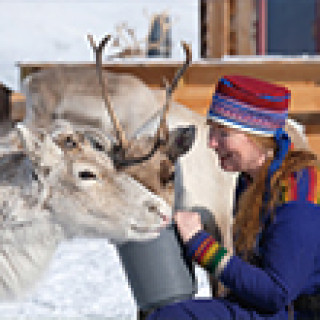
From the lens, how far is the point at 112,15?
155 centimetres

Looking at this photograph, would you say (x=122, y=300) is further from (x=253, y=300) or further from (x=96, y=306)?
(x=253, y=300)

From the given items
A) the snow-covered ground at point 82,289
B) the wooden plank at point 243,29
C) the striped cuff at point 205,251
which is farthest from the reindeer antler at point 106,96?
the striped cuff at point 205,251

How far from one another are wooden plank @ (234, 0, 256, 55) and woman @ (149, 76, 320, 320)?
795 mm

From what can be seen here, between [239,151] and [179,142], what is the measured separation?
0.57m

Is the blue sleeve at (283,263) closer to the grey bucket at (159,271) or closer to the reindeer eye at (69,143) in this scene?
the grey bucket at (159,271)

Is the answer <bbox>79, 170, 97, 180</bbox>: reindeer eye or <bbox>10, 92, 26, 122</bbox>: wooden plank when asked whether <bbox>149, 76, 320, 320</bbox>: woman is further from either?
<bbox>10, 92, 26, 122</bbox>: wooden plank

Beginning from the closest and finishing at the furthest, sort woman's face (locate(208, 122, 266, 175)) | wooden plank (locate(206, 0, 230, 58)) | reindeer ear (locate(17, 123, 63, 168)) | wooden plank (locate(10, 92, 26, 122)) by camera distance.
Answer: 1. woman's face (locate(208, 122, 266, 175))
2. reindeer ear (locate(17, 123, 63, 168))
3. wooden plank (locate(10, 92, 26, 122))
4. wooden plank (locate(206, 0, 230, 58))

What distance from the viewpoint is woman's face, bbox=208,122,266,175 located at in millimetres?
846

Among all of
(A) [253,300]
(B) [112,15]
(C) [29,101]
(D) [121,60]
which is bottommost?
(A) [253,300]

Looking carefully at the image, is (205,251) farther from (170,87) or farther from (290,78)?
(290,78)

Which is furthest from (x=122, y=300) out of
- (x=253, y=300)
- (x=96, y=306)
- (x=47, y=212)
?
(x=253, y=300)

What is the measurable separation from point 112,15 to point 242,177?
77 cm

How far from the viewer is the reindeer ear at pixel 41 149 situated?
1304mm

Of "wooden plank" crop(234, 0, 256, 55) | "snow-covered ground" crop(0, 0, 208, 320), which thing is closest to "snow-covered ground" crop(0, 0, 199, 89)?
"snow-covered ground" crop(0, 0, 208, 320)
